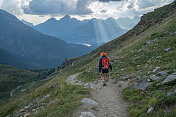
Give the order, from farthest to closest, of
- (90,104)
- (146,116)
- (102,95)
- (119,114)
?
(102,95) < (90,104) < (119,114) < (146,116)

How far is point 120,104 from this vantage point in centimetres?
1103

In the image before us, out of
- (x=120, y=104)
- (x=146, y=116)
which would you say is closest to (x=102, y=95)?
(x=120, y=104)

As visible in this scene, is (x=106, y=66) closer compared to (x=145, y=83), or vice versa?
(x=145, y=83)

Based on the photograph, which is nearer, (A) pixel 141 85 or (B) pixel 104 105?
(B) pixel 104 105

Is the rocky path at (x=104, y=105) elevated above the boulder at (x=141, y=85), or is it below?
below

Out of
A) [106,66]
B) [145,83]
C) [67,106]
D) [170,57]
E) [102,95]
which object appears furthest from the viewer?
[106,66]

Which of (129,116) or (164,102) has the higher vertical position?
(164,102)

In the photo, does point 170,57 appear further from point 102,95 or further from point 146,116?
point 146,116

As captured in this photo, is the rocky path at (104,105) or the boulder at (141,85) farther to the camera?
the boulder at (141,85)

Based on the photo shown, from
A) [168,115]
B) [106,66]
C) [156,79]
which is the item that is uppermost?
[106,66]

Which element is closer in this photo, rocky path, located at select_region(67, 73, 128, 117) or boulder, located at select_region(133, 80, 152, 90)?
rocky path, located at select_region(67, 73, 128, 117)

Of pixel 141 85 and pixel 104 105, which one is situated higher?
pixel 141 85

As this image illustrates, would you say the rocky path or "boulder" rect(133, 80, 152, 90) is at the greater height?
"boulder" rect(133, 80, 152, 90)

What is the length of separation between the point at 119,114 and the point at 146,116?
6.51 ft
